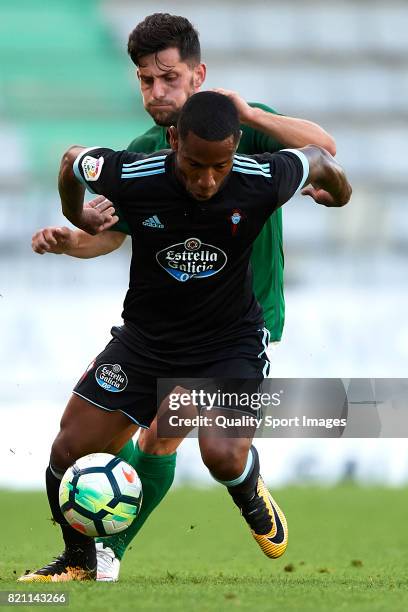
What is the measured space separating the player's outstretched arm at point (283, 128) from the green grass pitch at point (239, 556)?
1700 mm

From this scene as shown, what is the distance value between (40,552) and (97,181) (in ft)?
8.14

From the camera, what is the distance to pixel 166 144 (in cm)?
488

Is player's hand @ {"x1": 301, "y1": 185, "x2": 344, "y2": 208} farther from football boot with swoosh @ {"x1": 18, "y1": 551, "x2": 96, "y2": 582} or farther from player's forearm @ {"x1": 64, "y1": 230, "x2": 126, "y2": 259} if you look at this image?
football boot with swoosh @ {"x1": 18, "y1": 551, "x2": 96, "y2": 582}

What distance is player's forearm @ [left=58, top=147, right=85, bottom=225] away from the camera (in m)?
4.36

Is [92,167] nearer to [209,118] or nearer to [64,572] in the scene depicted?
[209,118]

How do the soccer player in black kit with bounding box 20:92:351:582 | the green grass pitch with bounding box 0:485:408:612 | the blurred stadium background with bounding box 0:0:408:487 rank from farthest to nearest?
the blurred stadium background with bounding box 0:0:408:487
the soccer player in black kit with bounding box 20:92:351:582
the green grass pitch with bounding box 0:485:408:612

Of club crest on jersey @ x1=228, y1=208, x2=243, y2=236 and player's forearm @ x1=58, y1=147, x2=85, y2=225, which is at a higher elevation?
player's forearm @ x1=58, y1=147, x2=85, y2=225

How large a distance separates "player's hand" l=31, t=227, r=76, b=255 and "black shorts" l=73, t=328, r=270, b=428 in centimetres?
50

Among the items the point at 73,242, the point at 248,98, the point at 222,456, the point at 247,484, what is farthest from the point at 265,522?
the point at 248,98

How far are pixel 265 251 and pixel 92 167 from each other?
1.01 m

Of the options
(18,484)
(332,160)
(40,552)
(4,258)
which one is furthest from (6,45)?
(332,160)

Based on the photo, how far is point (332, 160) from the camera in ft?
14.8

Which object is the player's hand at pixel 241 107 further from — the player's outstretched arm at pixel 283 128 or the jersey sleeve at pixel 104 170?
the jersey sleeve at pixel 104 170

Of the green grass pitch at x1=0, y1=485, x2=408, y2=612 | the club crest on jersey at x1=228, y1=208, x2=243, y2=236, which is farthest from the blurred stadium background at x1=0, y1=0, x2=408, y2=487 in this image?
the club crest on jersey at x1=228, y1=208, x2=243, y2=236
